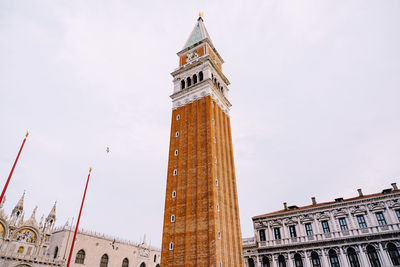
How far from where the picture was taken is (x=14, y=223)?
3406 cm

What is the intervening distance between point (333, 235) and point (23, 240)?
42.2 meters

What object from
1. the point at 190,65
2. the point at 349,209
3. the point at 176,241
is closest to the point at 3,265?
the point at 176,241

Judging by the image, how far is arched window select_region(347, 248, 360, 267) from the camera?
29.2 metres

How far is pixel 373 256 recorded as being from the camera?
28.8 meters

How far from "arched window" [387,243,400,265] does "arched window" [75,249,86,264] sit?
4242 cm

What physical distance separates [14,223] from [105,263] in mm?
16384

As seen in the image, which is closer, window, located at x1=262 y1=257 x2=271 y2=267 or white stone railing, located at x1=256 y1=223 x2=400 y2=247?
white stone railing, located at x1=256 y1=223 x2=400 y2=247

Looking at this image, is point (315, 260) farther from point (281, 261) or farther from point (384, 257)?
point (384, 257)

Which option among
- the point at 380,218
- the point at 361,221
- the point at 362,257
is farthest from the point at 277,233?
the point at 380,218

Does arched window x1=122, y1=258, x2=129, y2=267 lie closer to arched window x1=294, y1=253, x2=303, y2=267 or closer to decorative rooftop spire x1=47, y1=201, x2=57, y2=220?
decorative rooftop spire x1=47, y1=201, x2=57, y2=220

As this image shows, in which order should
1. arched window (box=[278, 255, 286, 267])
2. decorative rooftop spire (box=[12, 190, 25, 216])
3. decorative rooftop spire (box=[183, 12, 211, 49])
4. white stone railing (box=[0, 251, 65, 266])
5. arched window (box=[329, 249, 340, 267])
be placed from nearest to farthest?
arched window (box=[329, 249, 340, 267]) < white stone railing (box=[0, 251, 65, 266]) < arched window (box=[278, 255, 286, 267]) < decorative rooftop spire (box=[12, 190, 25, 216]) < decorative rooftop spire (box=[183, 12, 211, 49])

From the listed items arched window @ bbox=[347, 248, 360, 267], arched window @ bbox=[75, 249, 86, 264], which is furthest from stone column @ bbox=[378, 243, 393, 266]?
arched window @ bbox=[75, 249, 86, 264]

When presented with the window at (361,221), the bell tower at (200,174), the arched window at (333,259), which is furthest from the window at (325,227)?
the bell tower at (200,174)

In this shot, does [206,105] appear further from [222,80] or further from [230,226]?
[230,226]
